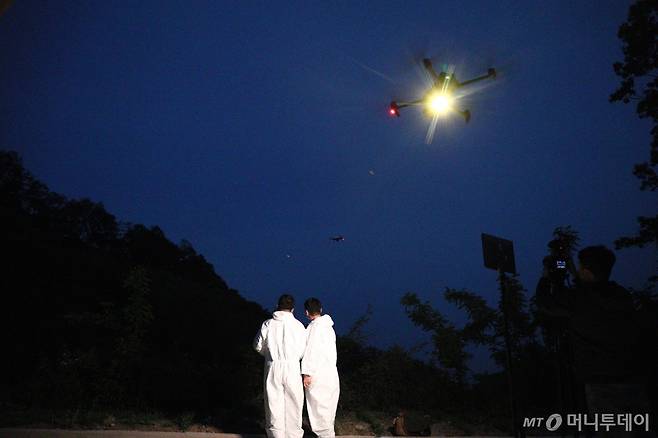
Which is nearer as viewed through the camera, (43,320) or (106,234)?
(43,320)

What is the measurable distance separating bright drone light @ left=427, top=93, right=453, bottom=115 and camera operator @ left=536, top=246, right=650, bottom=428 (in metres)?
6.30

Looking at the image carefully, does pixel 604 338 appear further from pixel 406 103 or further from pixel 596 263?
pixel 406 103

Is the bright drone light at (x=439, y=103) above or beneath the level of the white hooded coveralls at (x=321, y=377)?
above

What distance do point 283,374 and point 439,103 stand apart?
6205 millimetres

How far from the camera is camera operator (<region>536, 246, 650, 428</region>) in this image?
272 centimetres

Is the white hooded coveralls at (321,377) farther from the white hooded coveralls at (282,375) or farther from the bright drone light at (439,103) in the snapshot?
the bright drone light at (439,103)

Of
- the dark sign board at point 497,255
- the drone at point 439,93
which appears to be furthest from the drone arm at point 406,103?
the dark sign board at point 497,255

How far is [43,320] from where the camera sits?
16156 mm

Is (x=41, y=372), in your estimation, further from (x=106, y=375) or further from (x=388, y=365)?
(x=388, y=365)

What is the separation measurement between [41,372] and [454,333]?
26.9 feet

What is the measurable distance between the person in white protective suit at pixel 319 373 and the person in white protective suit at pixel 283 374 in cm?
12

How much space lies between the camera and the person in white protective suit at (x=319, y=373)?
18.2 feet

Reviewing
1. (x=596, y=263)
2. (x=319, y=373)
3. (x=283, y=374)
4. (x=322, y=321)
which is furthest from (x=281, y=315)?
(x=596, y=263)

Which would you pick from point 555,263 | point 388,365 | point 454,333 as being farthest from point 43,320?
point 555,263
